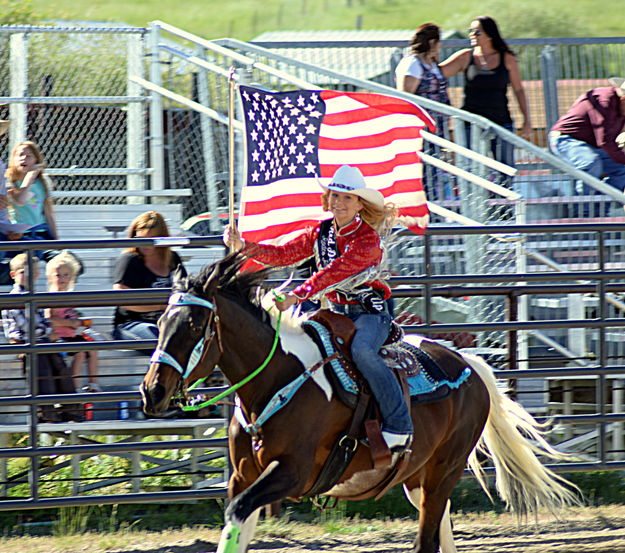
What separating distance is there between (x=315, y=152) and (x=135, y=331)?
5.91ft

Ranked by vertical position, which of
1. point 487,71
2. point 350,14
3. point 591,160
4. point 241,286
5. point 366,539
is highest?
point 350,14

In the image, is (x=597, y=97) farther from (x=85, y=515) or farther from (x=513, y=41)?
(x=85, y=515)

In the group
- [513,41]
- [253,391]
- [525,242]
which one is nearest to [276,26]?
[513,41]

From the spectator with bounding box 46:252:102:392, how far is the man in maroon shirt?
486 centimetres

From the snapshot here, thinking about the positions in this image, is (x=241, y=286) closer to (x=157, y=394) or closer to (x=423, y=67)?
(x=157, y=394)

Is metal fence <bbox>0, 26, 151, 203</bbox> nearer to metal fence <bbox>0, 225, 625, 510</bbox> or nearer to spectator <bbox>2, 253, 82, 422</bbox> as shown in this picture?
spectator <bbox>2, 253, 82, 422</bbox>

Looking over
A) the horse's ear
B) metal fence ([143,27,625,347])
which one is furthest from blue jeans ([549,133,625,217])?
the horse's ear

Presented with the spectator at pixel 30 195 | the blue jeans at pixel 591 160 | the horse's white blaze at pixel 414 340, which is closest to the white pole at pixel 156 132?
the spectator at pixel 30 195

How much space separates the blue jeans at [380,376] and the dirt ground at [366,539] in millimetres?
1559

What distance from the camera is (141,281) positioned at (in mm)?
6953

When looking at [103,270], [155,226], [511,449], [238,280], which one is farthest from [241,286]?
[103,270]

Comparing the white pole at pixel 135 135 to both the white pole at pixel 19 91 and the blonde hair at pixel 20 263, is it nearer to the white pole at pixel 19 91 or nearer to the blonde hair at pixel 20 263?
the white pole at pixel 19 91

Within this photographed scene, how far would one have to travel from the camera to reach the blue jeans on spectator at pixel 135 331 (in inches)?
272

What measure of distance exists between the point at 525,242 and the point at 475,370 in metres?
2.27
